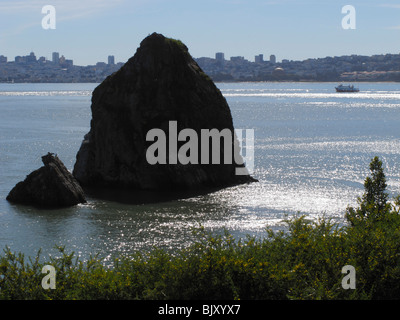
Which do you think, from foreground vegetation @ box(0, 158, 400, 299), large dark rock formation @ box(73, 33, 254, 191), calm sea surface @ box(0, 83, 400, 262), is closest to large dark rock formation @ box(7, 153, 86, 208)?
calm sea surface @ box(0, 83, 400, 262)

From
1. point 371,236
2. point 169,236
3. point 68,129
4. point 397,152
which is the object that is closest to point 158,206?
point 169,236

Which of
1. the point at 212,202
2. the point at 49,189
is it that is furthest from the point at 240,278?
the point at 49,189

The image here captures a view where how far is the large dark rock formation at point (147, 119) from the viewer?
58031 millimetres

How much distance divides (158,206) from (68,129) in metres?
74.9

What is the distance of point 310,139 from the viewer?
105688 mm

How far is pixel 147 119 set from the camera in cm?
5912

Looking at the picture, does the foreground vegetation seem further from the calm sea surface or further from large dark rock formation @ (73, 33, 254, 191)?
large dark rock formation @ (73, 33, 254, 191)

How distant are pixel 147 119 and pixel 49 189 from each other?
1319cm

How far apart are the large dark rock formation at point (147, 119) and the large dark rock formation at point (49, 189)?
7649 mm

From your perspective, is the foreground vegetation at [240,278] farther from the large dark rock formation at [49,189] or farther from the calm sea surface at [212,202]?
the large dark rock formation at [49,189]

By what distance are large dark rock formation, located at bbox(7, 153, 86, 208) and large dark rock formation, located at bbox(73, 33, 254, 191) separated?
765 centimetres

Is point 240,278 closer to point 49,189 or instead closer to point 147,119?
point 49,189

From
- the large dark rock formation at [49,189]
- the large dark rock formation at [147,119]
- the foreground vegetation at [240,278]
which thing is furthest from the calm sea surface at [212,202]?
the foreground vegetation at [240,278]

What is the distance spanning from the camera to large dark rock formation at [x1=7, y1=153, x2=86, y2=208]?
1976 inches
